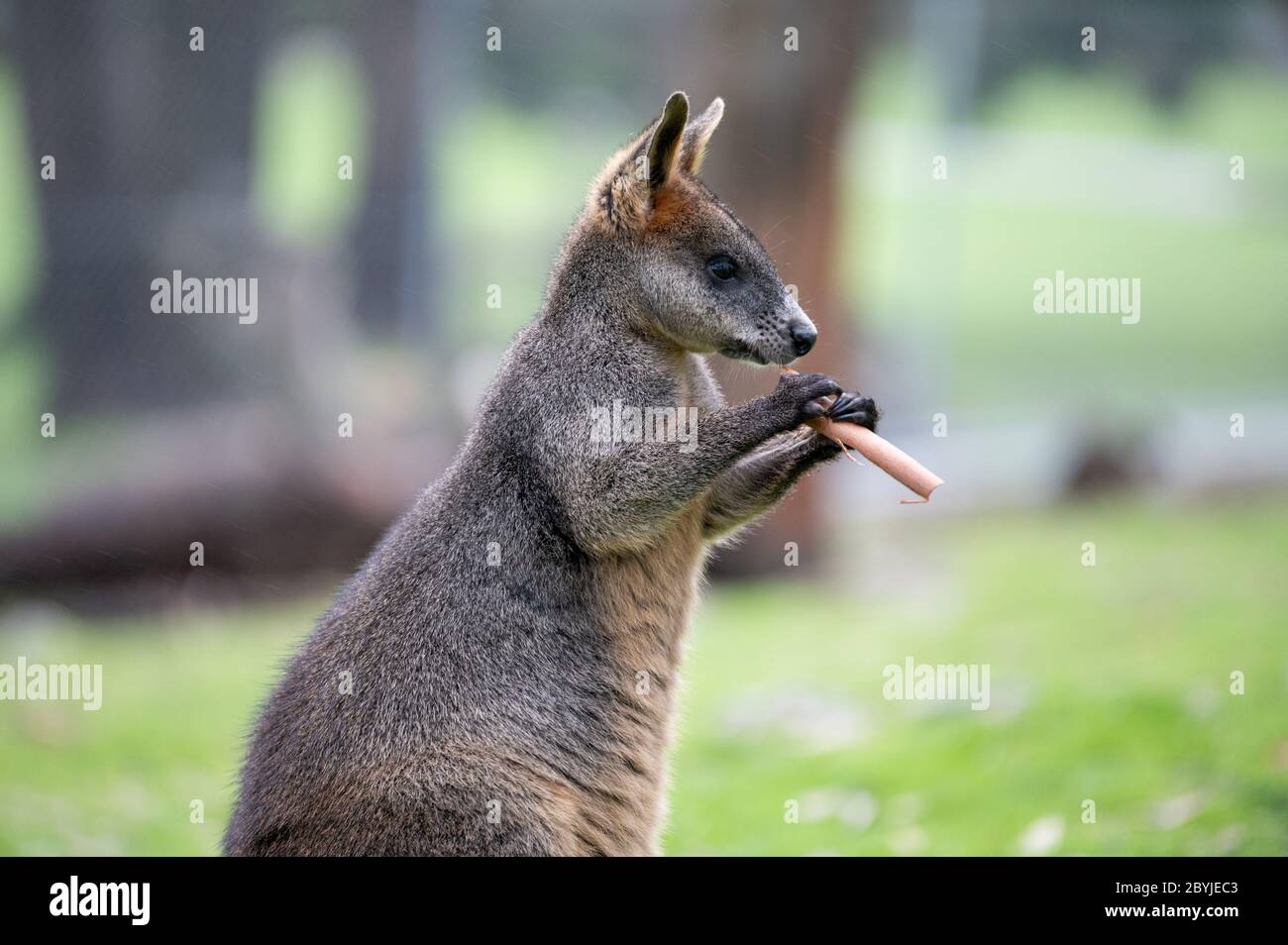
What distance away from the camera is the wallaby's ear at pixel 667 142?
5.38m

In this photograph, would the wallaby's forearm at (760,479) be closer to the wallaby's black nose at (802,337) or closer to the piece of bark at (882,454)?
the piece of bark at (882,454)

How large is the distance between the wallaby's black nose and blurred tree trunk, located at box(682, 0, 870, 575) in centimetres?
618

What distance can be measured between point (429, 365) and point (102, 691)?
14.5 ft

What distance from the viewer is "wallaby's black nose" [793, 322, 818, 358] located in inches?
219

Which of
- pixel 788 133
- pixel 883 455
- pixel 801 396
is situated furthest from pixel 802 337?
pixel 788 133

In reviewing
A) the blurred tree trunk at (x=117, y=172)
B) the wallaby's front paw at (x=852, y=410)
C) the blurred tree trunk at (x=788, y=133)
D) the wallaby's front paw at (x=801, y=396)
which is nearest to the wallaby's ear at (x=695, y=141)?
the wallaby's front paw at (x=801, y=396)

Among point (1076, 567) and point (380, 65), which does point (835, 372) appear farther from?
point (380, 65)

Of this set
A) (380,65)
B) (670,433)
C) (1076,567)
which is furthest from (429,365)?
(670,433)

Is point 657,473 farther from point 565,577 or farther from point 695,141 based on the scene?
point 695,141

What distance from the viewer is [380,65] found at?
16391 mm

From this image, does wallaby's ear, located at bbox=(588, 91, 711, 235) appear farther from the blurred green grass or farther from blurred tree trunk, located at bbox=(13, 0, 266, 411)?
blurred tree trunk, located at bbox=(13, 0, 266, 411)

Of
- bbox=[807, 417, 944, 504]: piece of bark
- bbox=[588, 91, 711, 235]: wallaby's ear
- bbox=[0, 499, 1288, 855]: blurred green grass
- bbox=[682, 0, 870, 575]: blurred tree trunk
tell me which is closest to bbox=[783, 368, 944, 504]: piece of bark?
bbox=[807, 417, 944, 504]: piece of bark

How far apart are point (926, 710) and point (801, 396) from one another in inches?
166

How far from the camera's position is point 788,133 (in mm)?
12398
